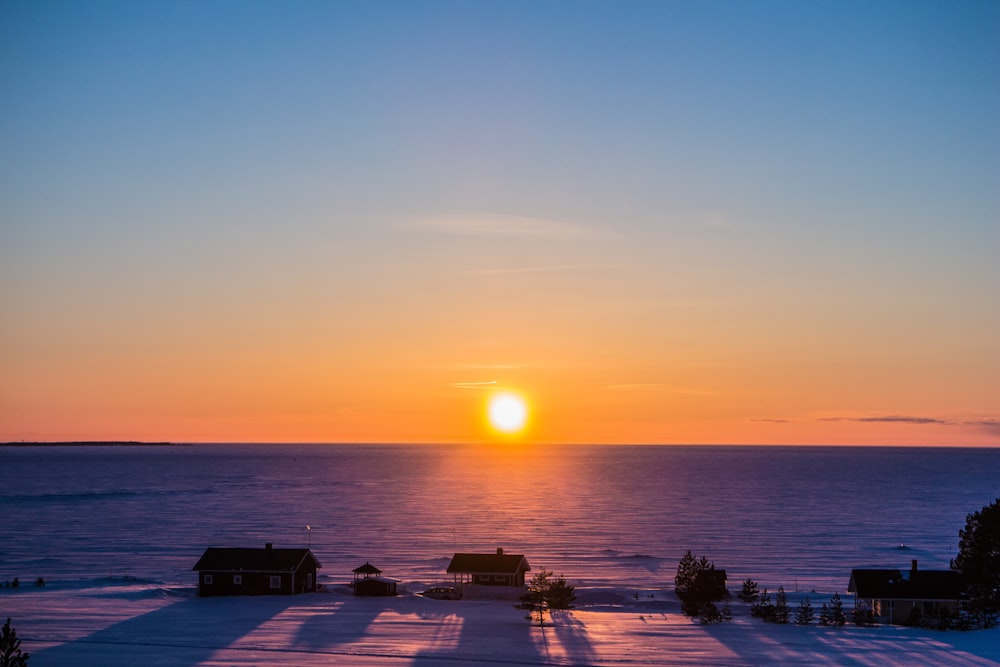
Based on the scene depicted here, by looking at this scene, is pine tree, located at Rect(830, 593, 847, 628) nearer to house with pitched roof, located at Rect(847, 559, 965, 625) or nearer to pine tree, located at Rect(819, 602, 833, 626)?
pine tree, located at Rect(819, 602, 833, 626)

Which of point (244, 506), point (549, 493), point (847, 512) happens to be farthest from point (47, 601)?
point (549, 493)

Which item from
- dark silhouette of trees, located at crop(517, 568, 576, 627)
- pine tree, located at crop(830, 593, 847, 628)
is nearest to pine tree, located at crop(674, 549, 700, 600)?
dark silhouette of trees, located at crop(517, 568, 576, 627)

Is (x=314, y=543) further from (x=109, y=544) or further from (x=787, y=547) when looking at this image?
(x=787, y=547)

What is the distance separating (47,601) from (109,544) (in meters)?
38.5

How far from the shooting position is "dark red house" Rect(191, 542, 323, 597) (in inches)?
2406

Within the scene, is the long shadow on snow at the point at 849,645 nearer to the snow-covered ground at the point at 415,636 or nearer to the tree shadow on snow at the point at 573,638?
the snow-covered ground at the point at 415,636

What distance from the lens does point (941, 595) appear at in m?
53.8

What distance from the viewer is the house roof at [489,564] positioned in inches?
2495

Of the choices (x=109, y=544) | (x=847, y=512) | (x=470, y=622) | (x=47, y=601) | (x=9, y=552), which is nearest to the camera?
(x=470, y=622)

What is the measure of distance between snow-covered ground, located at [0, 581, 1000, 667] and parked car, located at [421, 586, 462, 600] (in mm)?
1609

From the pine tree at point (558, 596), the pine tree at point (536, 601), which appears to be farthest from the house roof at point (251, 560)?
the pine tree at point (558, 596)

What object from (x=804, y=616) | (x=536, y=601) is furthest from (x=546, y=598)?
(x=804, y=616)

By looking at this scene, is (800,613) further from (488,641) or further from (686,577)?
(488,641)

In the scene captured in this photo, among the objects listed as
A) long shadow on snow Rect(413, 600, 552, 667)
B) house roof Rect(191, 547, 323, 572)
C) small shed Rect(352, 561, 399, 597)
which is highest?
house roof Rect(191, 547, 323, 572)
